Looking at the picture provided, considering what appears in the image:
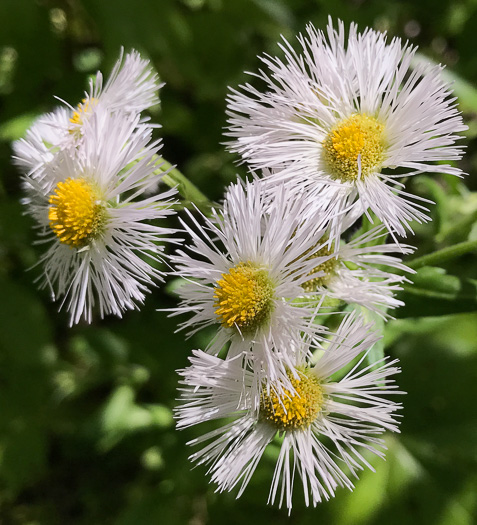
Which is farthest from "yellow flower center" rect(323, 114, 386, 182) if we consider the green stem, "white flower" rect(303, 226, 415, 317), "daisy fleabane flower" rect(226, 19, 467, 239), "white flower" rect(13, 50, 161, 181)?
"white flower" rect(13, 50, 161, 181)

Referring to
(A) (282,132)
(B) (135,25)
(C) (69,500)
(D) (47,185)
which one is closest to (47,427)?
(C) (69,500)

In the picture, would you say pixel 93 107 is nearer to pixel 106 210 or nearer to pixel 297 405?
pixel 106 210

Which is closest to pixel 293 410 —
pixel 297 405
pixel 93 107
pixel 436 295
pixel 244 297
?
pixel 297 405

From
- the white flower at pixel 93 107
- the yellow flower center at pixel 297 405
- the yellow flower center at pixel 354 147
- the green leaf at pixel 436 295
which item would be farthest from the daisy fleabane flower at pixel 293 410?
the white flower at pixel 93 107

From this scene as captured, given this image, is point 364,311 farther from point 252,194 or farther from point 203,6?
point 203,6

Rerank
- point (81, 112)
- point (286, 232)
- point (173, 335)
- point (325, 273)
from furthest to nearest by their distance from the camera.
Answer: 1. point (173, 335)
2. point (81, 112)
3. point (325, 273)
4. point (286, 232)

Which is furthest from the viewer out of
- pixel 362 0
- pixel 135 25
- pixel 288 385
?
pixel 362 0

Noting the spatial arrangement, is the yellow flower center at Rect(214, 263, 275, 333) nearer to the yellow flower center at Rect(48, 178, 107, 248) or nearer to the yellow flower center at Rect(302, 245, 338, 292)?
the yellow flower center at Rect(302, 245, 338, 292)
